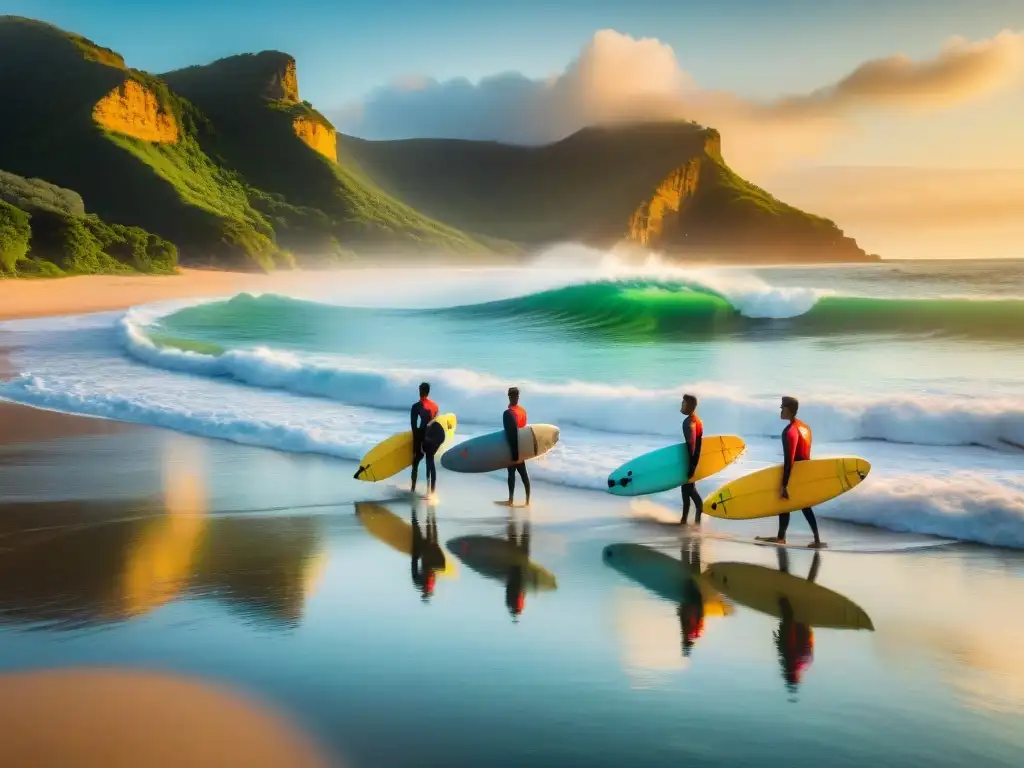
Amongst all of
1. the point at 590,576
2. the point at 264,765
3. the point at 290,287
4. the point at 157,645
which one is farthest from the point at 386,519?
the point at 290,287

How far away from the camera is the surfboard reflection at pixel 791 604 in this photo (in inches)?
205

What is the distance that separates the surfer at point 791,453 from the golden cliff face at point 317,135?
130m

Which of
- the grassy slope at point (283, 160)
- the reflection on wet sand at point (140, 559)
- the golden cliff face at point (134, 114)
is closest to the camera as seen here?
the reflection on wet sand at point (140, 559)

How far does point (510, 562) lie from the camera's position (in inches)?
277

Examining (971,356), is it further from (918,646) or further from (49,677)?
(49,677)

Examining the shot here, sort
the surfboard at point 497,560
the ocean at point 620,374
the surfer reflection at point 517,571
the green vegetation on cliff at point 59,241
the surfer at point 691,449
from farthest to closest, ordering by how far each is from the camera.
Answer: the green vegetation on cliff at point 59,241 → the ocean at point 620,374 → the surfer at point 691,449 → the surfboard at point 497,560 → the surfer reflection at point 517,571

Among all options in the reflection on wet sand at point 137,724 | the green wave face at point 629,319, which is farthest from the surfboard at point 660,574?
the green wave face at point 629,319

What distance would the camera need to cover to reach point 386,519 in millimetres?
8398

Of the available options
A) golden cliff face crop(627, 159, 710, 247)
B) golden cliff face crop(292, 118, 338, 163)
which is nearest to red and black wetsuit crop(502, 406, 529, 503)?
golden cliff face crop(292, 118, 338, 163)

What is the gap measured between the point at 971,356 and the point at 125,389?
19.0m

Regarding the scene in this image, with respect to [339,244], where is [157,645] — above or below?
below

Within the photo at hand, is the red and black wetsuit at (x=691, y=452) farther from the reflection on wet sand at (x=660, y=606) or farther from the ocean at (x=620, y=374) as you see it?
the ocean at (x=620, y=374)

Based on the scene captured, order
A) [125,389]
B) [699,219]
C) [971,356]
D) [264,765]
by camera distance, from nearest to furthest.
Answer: [264,765] → [125,389] → [971,356] → [699,219]

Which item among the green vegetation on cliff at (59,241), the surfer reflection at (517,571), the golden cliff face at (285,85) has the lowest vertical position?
the surfer reflection at (517,571)
